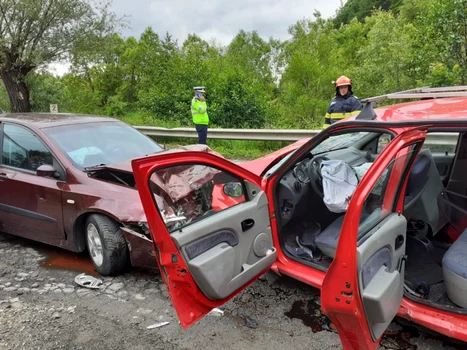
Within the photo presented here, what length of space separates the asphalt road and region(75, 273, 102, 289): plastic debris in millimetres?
42

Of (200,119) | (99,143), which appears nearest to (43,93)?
(200,119)

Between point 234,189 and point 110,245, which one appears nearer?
point 234,189

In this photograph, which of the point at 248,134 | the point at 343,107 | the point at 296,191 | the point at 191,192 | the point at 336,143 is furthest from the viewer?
the point at 248,134

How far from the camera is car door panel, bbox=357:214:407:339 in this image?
1.65 metres

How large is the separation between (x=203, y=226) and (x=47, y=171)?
6.90 ft

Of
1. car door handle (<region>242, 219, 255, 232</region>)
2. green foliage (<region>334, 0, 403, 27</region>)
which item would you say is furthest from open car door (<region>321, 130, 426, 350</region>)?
green foliage (<region>334, 0, 403, 27</region>)

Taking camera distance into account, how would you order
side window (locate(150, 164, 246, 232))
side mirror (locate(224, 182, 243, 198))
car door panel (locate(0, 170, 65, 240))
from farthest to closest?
car door panel (locate(0, 170, 65, 240)) < side mirror (locate(224, 182, 243, 198)) < side window (locate(150, 164, 246, 232))

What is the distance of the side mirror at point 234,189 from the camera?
2.49 m

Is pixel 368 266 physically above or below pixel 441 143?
below

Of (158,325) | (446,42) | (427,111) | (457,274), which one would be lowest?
(158,325)

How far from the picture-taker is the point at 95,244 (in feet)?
10.8

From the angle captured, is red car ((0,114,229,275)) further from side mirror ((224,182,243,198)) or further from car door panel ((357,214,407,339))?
car door panel ((357,214,407,339))

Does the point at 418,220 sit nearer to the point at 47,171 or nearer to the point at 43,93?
the point at 47,171

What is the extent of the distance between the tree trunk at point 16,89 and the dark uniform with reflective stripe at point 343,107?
1297 centimetres
